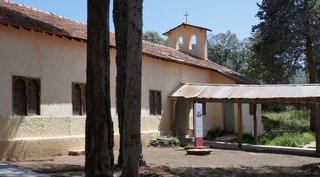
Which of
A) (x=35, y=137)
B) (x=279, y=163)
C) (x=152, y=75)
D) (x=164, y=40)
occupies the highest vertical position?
(x=164, y=40)

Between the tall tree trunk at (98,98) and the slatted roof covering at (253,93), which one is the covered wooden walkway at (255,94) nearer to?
the slatted roof covering at (253,93)

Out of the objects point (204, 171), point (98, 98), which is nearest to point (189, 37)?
point (204, 171)

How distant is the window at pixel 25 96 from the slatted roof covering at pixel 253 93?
808 cm

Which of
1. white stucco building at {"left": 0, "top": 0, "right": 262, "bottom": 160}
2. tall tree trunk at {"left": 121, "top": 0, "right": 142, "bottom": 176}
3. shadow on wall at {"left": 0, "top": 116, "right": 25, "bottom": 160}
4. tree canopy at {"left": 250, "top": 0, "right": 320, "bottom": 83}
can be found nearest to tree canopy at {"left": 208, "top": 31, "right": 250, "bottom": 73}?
tree canopy at {"left": 250, "top": 0, "right": 320, "bottom": 83}

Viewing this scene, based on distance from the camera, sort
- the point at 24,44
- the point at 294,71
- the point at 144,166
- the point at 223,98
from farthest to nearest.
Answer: the point at 294,71 → the point at 223,98 → the point at 24,44 → the point at 144,166

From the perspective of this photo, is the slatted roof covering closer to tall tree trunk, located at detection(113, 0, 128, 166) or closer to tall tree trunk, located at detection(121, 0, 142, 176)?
tall tree trunk, located at detection(113, 0, 128, 166)

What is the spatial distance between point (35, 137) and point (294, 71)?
62.9 ft

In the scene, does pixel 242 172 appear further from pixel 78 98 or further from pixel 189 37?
pixel 189 37

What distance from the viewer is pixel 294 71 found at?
2681cm

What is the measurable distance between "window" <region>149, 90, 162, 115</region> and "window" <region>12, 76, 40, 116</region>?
7.05m

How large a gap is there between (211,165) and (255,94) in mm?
6372

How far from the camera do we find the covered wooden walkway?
52.6ft

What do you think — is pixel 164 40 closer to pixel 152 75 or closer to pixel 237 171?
pixel 152 75

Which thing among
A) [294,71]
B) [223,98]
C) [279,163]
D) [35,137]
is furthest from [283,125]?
[35,137]
